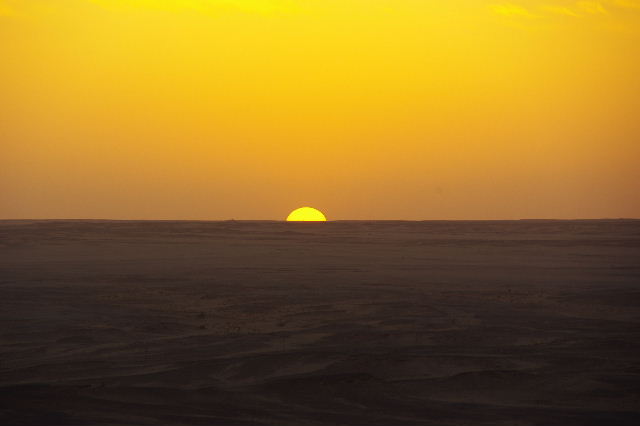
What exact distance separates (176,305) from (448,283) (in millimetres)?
7509

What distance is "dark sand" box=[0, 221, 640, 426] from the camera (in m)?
9.25

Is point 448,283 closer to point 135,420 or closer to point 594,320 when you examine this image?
point 594,320

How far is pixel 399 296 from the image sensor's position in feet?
63.7

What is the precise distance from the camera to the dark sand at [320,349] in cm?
925

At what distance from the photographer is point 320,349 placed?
12.6 metres

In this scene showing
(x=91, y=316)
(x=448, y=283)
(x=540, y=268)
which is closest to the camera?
(x=91, y=316)

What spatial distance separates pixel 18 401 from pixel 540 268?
21.5m

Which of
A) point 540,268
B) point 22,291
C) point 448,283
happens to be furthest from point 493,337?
point 540,268

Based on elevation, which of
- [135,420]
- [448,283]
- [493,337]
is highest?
[448,283]

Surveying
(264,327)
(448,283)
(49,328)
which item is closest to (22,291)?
(49,328)

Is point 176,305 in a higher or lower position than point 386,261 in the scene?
lower

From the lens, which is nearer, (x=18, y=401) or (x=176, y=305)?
(x=18, y=401)

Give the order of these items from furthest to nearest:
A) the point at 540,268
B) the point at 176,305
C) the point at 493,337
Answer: the point at 540,268 < the point at 176,305 < the point at 493,337

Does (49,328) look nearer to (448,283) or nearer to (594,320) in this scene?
(594,320)
